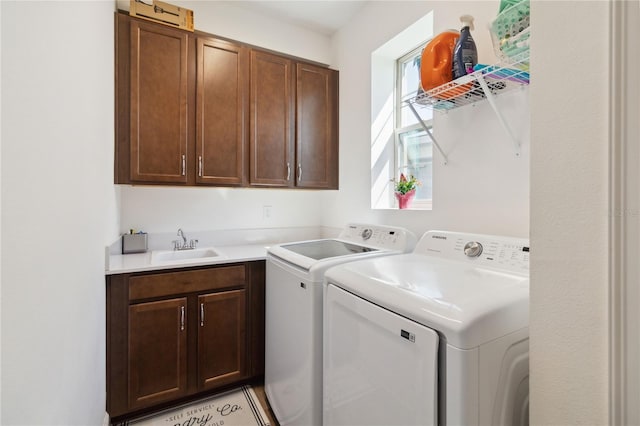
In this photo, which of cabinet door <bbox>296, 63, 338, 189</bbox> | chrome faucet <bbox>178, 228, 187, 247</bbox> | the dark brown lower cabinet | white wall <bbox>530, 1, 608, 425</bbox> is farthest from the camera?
cabinet door <bbox>296, 63, 338, 189</bbox>

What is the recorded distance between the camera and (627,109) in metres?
0.48

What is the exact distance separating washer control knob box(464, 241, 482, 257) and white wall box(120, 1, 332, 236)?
68.7 inches

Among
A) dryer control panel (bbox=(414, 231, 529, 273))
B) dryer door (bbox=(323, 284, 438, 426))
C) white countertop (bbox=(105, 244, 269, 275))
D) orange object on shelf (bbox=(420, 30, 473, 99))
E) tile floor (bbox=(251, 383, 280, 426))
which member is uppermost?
orange object on shelf (bbox=(420, 30, 473, 99))

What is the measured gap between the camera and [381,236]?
180cm

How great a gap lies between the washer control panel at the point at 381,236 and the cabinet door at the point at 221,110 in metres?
0.91

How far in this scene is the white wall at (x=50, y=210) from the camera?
527mm

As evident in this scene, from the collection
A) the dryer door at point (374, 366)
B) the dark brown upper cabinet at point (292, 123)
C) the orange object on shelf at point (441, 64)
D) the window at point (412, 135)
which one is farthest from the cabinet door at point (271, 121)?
the dryer door at point (374, 366)

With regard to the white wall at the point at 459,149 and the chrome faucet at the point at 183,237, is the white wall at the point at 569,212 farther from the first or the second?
the chrome faucet at the point at 183,237

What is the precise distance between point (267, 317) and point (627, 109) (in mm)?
1877

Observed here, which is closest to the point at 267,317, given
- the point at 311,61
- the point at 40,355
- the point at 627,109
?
the point at 40,355

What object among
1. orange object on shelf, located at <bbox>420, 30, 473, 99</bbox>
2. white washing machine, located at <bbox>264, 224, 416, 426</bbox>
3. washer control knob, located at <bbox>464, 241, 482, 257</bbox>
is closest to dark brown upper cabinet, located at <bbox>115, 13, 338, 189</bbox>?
white washing machine, located at <bbox>264, 224, 416, 426</bbox>

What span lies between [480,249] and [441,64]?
0.87 metres

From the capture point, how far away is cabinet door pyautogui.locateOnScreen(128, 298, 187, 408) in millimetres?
1681

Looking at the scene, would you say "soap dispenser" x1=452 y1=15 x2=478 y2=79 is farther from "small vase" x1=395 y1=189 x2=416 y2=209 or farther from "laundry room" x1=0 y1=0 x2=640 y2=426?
"small vase" x1=395 y1=189 x2=416 y2=209
